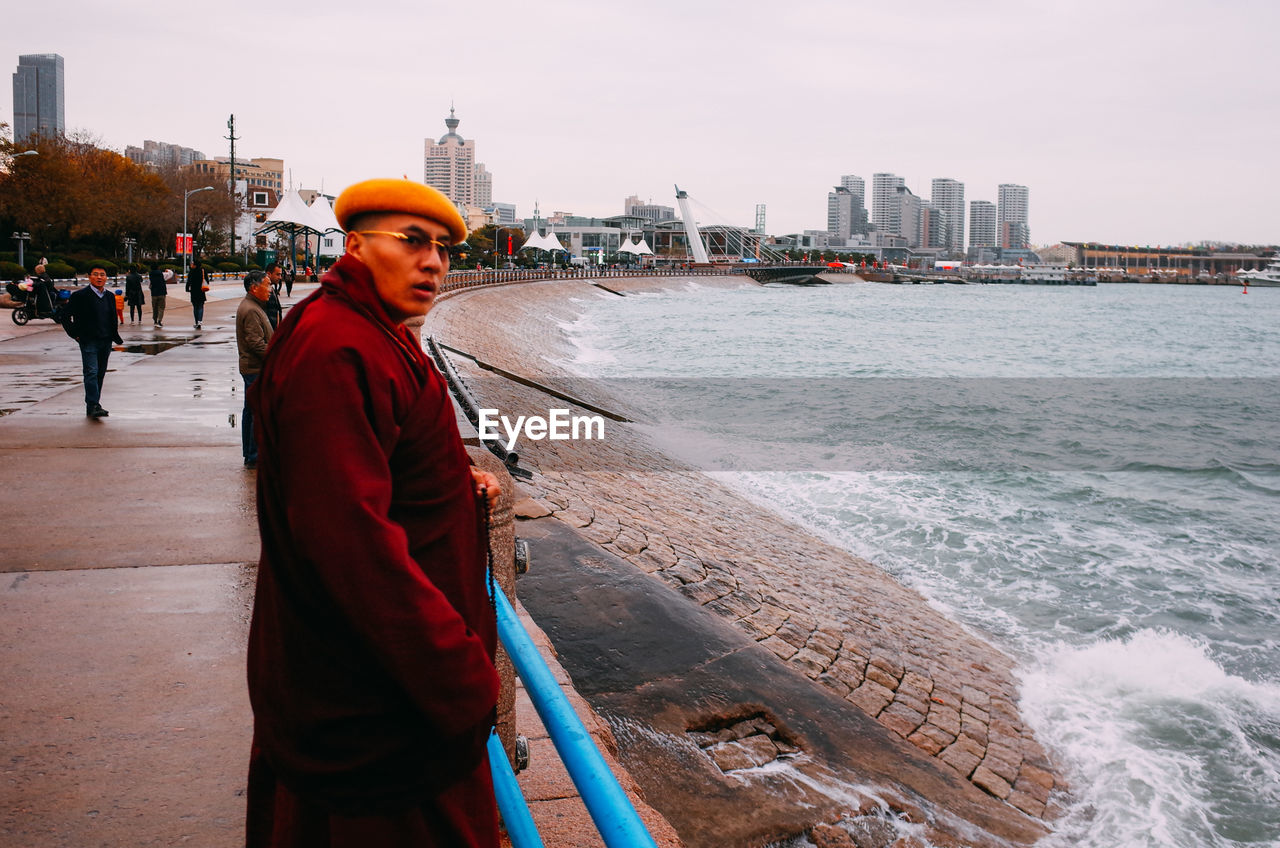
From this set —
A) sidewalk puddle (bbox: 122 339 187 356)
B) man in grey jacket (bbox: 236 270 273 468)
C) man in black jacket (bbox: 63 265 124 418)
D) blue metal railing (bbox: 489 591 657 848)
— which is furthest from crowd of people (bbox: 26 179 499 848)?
sidewalk puddle (bbox: 122 339 187 356)

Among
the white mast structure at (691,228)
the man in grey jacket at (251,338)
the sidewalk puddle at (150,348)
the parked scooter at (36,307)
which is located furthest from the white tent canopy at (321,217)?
the white mast structure at (691,228)

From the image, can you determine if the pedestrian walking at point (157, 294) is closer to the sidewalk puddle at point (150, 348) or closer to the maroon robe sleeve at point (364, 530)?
the sidewalk puddle at point (150, 348)

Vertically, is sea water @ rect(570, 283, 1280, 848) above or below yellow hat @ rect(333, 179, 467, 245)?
below

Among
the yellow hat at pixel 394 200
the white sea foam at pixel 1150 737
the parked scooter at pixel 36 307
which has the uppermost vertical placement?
the parked scooter at pixel 36 307

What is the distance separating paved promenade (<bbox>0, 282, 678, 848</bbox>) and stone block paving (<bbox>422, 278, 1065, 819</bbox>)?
3.24 m

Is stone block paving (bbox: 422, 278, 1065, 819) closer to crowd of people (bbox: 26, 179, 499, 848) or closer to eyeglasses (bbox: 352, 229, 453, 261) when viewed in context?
crowd of people (bbox: 26, 179, 499, 848)

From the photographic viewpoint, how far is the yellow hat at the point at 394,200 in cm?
196

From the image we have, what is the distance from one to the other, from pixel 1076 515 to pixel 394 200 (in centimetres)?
1588

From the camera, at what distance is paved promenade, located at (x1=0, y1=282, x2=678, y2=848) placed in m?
3.44

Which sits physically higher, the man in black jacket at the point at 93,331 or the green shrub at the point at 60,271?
the green shrub at the point at 60,271

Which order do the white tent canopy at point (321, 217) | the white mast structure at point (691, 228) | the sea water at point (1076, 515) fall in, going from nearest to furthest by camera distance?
the sea water at point (1076, 515) → the white tent canopy at point (321, 217) → the white mast structure at point (691, 228)

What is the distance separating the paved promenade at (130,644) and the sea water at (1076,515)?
Answer: 194 inches

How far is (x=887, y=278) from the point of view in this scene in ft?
569

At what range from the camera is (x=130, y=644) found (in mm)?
4875
